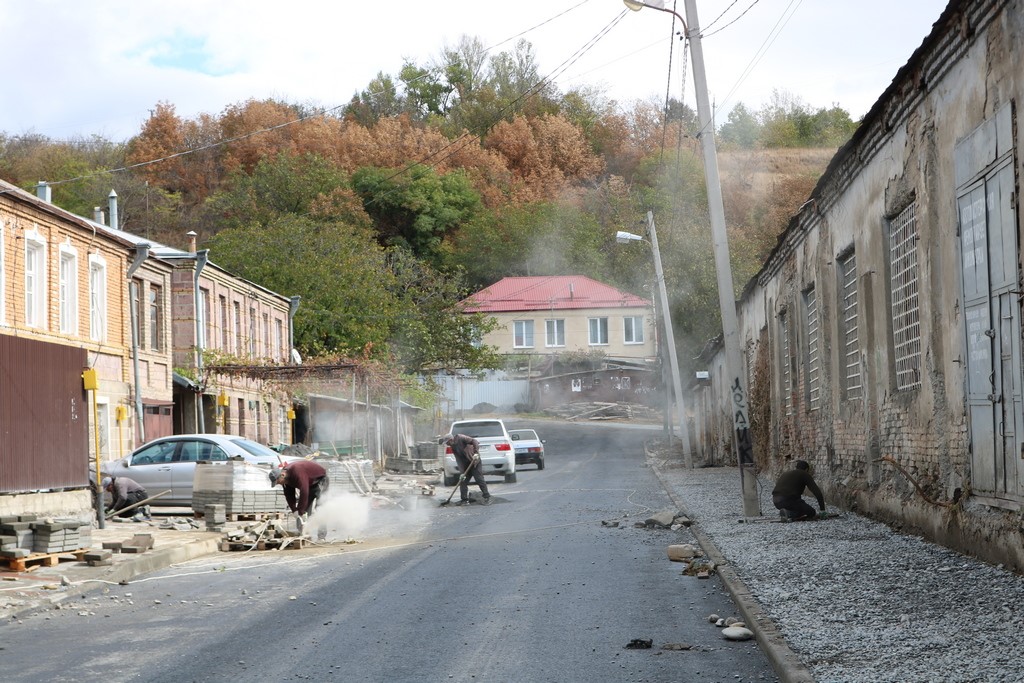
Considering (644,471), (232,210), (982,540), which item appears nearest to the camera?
(982,540)

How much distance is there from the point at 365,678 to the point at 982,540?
6.04 metres

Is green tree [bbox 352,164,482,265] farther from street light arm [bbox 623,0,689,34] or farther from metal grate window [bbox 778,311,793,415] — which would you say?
street light arm [bbox 623,0,689,34]

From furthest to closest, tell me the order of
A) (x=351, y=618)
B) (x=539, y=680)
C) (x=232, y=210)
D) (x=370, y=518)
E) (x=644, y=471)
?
1. (x=232, y=210)
2. (x=644, y=471)
3. (x=370, y=518)
4. (x=351, y=618)
5. (x=539, y=680)

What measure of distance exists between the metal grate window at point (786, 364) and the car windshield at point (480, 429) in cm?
979

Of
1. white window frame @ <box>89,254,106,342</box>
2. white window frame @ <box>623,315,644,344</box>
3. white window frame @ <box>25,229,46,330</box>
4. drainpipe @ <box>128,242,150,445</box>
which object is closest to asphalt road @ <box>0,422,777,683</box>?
white window frame @ <box>25,229,46,330</box>

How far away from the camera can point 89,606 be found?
1050 cm

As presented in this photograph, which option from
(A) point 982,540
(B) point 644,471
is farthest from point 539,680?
(B) point 644,471

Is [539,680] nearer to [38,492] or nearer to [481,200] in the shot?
[38,492]

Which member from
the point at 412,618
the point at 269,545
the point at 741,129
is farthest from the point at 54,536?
the point at 741,129

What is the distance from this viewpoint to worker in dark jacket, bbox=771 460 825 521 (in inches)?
625

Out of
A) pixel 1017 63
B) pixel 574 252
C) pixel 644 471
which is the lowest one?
pixel 644 471

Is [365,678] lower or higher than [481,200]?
lower

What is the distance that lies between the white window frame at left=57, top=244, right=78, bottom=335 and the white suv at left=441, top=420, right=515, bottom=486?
10097 mm

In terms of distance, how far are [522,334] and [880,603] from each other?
69991 mm
